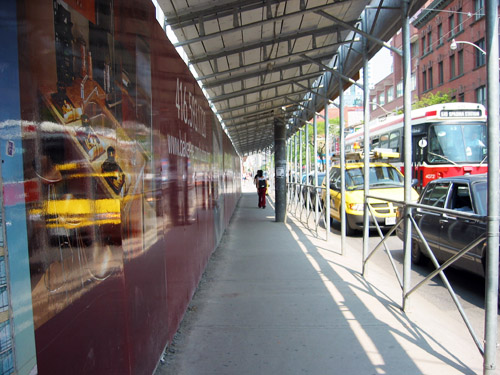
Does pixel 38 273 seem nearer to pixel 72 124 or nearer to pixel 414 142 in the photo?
pixel 72 124

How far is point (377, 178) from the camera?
12703 millimetres

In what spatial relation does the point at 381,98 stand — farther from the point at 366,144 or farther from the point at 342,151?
the point at 366,144

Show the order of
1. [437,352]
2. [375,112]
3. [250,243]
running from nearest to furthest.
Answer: [437,352], [250,243], [375,112]

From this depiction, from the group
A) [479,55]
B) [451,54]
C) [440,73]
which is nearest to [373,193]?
[479,55]

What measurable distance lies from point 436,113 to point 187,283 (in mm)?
12066

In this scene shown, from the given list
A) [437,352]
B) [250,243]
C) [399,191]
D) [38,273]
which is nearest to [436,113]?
[399,191]

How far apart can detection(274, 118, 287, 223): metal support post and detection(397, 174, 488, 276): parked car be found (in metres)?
6.08

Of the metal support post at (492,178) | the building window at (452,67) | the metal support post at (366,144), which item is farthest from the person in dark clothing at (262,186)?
the building window at (452,67)

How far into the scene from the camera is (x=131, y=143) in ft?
8.77

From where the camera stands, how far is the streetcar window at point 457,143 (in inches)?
557

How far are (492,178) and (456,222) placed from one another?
11.1 ft

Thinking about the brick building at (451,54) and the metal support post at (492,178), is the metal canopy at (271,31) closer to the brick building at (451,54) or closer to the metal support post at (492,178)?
the metal support post at (492,178)

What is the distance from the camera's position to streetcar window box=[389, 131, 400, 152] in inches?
671

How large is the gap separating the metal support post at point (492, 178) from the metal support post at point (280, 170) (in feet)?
33.9
